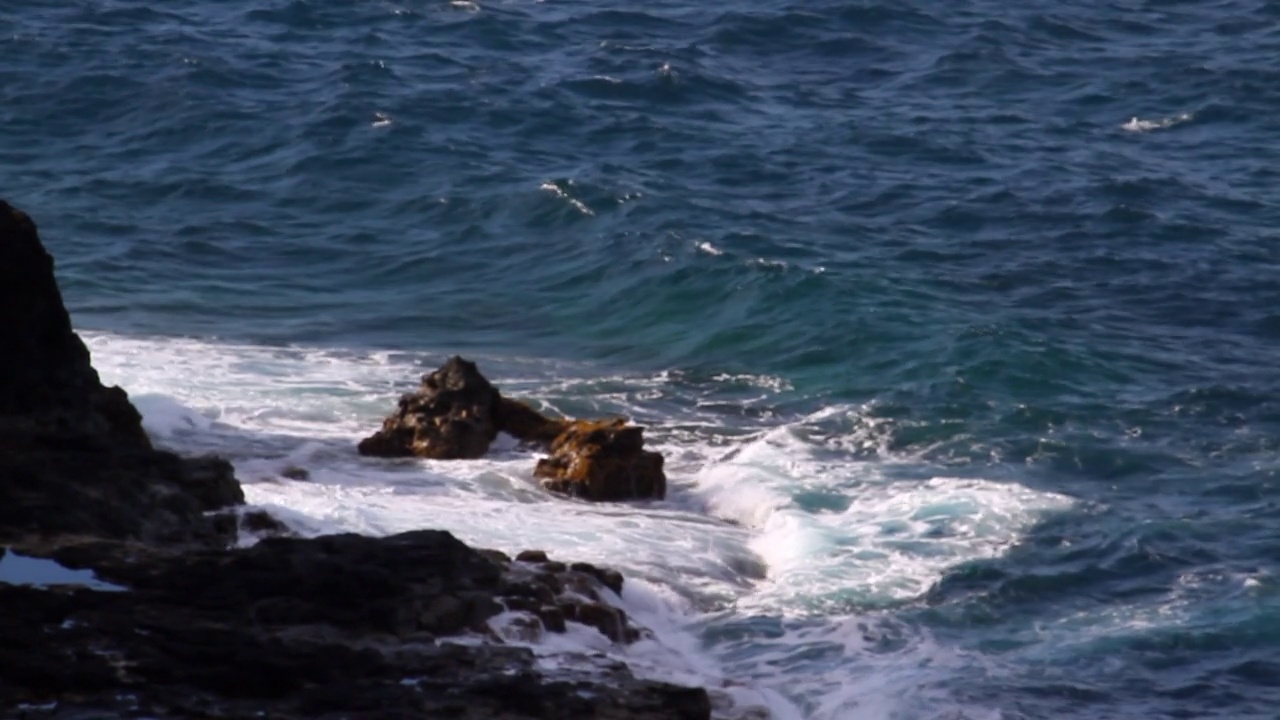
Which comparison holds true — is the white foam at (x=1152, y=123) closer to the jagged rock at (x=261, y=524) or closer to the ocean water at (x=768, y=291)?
the ocean water at (x=768, y=291)

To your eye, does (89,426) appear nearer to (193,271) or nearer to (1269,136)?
(193,271)

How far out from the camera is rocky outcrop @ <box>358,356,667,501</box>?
15.8 meters

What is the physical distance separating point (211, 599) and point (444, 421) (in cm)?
608

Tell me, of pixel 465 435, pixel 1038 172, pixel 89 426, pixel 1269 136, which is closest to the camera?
pixel 89 426

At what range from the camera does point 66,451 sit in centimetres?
1188

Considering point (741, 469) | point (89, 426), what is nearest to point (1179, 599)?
point (741, 469)

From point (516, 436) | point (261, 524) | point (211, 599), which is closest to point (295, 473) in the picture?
point (516, 436)

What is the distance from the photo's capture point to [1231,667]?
13.1 meters

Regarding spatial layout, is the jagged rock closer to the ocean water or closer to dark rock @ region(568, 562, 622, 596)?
the ocean water

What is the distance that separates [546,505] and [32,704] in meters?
6.54

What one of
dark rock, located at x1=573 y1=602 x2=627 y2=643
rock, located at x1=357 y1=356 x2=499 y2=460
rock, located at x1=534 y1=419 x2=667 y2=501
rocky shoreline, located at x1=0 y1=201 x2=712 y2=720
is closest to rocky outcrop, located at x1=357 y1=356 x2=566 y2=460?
rock, located at x1=357 y1=356 x2=499 y2=460

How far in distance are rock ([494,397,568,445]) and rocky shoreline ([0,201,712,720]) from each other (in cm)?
370

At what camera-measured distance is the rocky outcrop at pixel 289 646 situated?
9555 mm

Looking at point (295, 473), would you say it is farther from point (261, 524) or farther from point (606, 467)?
point (261, 524)
